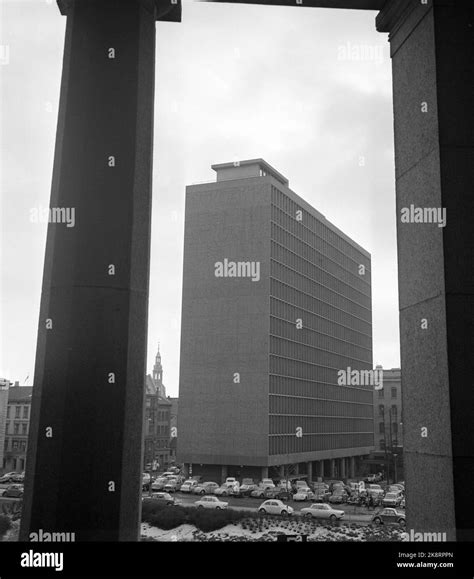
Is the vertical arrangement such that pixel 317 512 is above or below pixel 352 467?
above

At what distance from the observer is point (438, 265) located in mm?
5738

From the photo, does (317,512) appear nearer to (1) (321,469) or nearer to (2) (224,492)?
(2) (224,492)

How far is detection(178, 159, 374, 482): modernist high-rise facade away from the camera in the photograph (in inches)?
2293

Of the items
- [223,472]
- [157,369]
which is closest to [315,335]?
[223,472]

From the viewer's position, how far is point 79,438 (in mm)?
5309

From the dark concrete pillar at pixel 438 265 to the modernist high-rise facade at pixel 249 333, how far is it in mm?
45816

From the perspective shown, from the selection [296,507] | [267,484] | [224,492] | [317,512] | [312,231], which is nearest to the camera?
[317,512]

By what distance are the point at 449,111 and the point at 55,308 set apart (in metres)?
4.52

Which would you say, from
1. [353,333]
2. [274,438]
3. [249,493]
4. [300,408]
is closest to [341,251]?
[353,333]

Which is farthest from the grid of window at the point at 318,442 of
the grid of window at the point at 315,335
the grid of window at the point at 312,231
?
the grid of window at the point at 312,231

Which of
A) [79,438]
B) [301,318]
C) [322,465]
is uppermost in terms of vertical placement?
[301,318]

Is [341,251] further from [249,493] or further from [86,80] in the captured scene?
[86,80]

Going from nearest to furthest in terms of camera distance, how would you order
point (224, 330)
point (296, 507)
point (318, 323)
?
point (296, 507), point (224, 330), point (318, 323)

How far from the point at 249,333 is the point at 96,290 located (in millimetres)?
55031
